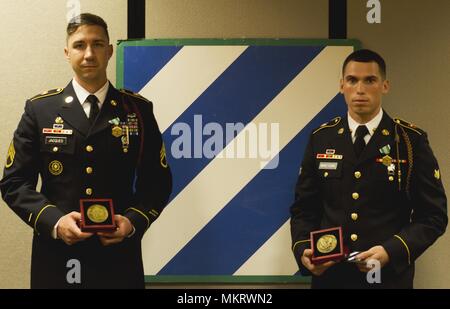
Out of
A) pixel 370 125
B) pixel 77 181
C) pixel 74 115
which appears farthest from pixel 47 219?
pixel 370 125

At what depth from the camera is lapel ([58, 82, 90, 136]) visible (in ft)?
7.18

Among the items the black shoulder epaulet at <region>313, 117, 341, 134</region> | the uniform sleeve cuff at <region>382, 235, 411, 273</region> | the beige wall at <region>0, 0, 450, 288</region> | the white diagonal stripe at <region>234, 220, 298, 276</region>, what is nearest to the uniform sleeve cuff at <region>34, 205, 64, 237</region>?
the beige wall at <region>0, 0, 450, 288</region>

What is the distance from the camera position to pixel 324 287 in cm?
225

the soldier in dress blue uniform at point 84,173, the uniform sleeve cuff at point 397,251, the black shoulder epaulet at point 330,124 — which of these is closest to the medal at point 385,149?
the black shoulder epaulet at point 330,124

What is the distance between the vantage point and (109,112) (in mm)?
2238

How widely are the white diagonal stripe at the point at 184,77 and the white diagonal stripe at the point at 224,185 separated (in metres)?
0.27

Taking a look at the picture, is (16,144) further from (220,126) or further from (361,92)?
(361,92)

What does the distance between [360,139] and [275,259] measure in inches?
26.0

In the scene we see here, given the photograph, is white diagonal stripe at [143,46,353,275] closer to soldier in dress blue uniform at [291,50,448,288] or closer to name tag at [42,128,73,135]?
soldier in dress blue uniform at [291,50,448,288]

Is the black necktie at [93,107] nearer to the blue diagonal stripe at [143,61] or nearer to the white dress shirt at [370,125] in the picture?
the blue diagonal stripe at [143,61]

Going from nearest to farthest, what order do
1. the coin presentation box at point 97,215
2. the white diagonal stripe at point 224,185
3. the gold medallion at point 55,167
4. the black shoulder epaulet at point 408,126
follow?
the coin presentation box at point 97,215 < the gold medallion at point 55,167 < the black shoulder epaulet at point 408,126 < the white diagonal stripe at point 224,185

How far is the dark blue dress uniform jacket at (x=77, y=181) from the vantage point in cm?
216
